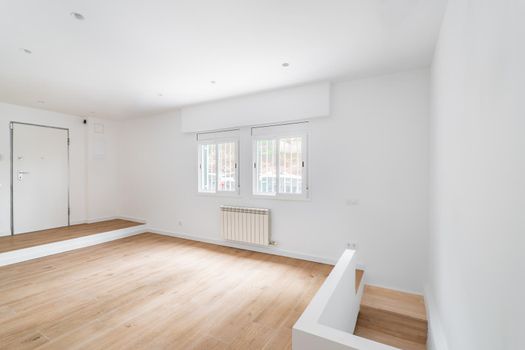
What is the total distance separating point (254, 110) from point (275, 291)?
2.95 m

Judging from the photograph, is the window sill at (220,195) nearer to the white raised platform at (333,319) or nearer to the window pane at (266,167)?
the window pane at (266,167)

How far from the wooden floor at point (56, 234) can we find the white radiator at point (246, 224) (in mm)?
2720

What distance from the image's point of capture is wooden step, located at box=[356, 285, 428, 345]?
99.9 inches

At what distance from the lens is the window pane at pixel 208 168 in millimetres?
4891

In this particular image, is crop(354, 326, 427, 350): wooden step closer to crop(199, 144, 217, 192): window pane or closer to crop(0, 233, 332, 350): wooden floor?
crop(0, 233, 332, 350): wooden floor

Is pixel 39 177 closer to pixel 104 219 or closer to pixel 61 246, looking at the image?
pixel 104 219

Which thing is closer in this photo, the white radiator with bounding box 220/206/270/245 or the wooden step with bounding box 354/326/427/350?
the wooden step with bounding box 354/326/427/350

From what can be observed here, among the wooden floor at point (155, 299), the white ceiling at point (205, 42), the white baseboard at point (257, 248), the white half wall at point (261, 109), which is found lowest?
the wooden floor at point (155, 299)

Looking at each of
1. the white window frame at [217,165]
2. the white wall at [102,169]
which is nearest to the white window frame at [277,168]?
the white window frame at [217,165]

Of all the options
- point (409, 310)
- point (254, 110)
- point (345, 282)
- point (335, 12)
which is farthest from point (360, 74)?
point (409, 310)

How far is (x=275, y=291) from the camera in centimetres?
291

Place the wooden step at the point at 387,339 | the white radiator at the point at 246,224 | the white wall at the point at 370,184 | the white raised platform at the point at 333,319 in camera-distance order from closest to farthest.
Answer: the white raised platform at the point at 333,319, the wooden step at the point at 387,339, the white wall at the point at 370,184, the white radiator at the point at 246,224

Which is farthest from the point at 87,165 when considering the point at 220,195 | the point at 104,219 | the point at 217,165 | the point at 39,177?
the point at 220,195

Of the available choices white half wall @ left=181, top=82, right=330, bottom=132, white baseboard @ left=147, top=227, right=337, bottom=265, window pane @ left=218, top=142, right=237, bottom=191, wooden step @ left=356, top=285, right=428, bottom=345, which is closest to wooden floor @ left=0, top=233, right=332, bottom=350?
white baseboard @ left=147, top=227, right=337, bottom=265
